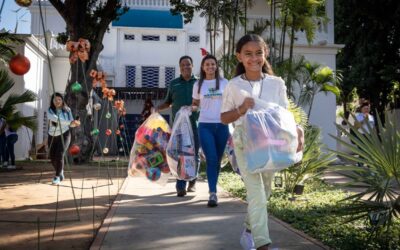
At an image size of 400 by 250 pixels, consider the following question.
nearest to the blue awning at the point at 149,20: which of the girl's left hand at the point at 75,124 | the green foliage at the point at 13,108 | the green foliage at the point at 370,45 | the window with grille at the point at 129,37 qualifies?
the window with grille at the point at 129,37

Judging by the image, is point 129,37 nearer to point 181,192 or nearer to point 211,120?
point 181,192

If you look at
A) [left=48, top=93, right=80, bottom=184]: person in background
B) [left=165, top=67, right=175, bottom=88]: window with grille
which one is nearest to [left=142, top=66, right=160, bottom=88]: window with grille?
[left=165, top=67, right=175, bottom=88]: window with grille

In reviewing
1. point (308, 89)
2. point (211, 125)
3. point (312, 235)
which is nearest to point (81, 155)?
point (308, 89)

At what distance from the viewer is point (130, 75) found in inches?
976

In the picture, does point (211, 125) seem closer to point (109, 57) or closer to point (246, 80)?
point (246, 80)

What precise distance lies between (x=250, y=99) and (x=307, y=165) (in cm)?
373

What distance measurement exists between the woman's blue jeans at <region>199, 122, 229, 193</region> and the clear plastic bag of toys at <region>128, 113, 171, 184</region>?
40.3 inches

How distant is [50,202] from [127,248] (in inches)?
108

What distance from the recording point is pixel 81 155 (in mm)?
13930

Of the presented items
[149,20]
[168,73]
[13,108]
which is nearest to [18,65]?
[13,108]

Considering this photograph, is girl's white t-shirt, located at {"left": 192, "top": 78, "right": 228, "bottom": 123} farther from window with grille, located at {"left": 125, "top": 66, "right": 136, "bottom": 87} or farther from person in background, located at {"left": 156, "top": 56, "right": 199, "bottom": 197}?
window with grille, located at {"left": 125, "top": 66, "right": 136, "bottom": 87}

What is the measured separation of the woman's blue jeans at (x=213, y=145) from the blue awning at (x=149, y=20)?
764 inches

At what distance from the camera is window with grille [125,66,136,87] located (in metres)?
24.5

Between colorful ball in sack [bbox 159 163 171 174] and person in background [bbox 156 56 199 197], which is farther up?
person in background [bbox 156 56 199 197]
